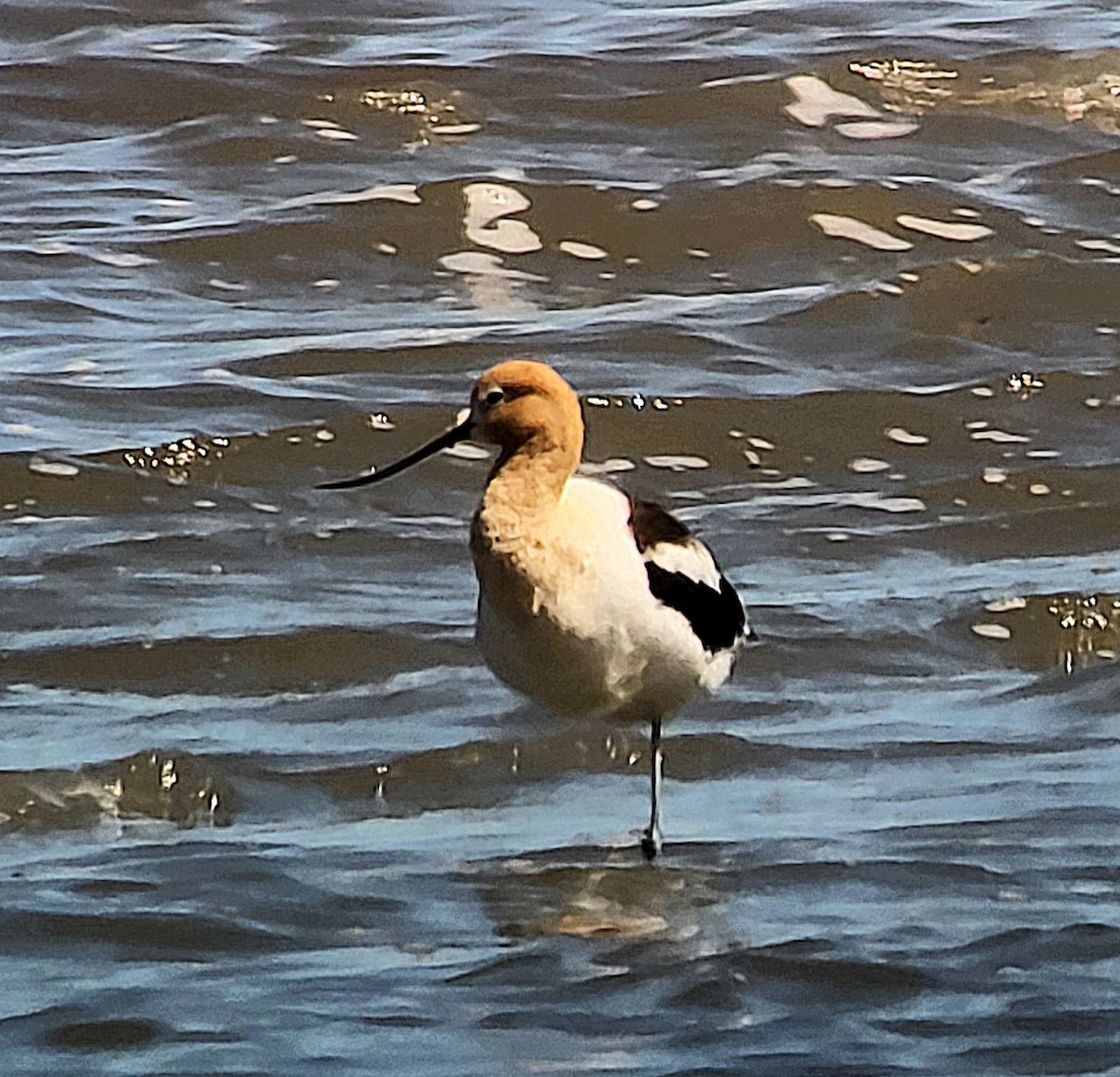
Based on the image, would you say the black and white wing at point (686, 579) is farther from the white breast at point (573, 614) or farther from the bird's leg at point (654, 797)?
the bird's leg at point (654, 797)

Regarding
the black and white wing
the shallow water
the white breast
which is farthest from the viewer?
the black and white wing

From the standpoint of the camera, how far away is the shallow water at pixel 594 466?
5.39m

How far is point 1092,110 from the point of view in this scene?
13.4 m

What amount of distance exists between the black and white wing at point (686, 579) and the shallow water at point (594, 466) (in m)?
0.38

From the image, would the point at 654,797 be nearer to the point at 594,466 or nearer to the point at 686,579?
the point at 686,579

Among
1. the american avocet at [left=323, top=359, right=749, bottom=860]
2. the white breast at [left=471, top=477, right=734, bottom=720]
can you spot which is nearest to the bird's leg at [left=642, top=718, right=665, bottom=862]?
the american avocet at [left=323, top=359, right=749, bottom=860]

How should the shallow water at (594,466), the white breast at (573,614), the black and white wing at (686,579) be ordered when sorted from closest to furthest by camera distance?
the shallow water at (594,466), the white breast at (573,614), the black and white wing at (686,579)

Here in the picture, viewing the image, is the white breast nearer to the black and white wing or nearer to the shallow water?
the black and white wing

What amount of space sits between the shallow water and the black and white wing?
38 cm

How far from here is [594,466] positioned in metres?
9.58


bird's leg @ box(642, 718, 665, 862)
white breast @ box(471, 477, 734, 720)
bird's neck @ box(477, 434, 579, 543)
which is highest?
bird's neck @ box(477, 434, 579, 543)

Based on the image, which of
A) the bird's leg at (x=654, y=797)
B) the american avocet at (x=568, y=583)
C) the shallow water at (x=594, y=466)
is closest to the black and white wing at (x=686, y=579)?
the american avocet at (x=568, y=583)

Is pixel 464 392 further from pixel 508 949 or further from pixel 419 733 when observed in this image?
pixel 508 949

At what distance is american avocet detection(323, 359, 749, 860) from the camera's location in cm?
629
